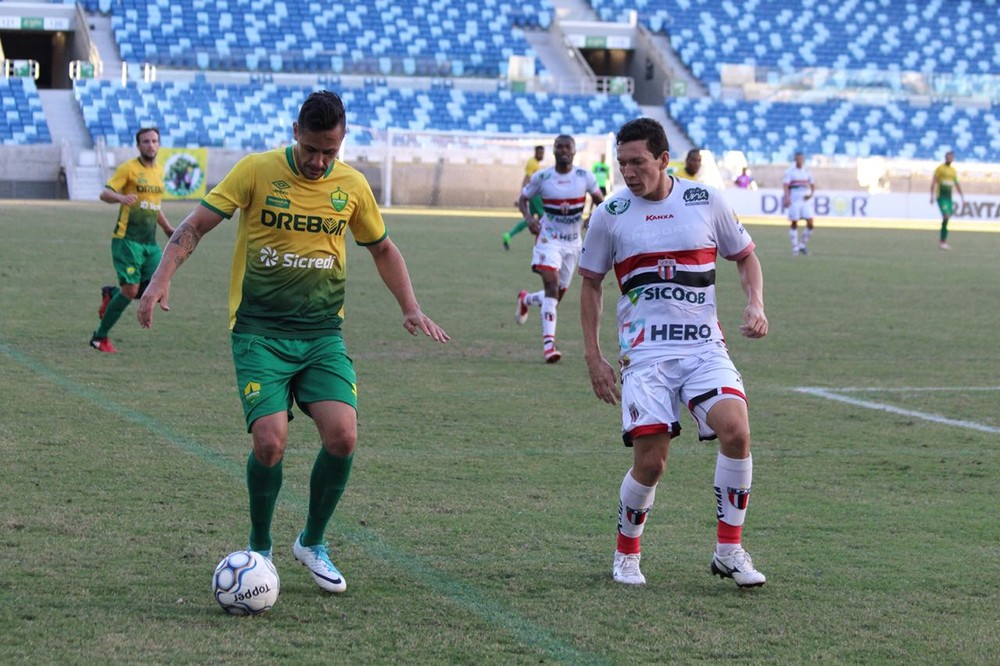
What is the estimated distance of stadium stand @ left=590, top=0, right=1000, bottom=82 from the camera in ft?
181

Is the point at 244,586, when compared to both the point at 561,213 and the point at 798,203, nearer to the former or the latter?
the point at 561,213

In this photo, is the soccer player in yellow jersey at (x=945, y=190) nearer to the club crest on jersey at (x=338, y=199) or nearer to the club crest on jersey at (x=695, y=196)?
the club crest on jersey at (x=695, y=196)

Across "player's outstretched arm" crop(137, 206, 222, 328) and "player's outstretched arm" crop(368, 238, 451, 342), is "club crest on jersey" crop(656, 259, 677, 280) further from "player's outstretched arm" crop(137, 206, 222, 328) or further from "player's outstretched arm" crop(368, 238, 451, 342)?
"player's outstretched arm" crop(137, 206, 222, 328)

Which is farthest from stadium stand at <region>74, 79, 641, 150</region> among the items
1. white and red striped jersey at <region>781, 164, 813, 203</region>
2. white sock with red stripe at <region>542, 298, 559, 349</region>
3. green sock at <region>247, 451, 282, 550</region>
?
green sock at <region>247, 451, 282, 550</region>

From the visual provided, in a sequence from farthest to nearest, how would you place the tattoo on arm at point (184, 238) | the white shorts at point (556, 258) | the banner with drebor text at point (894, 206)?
the banner with drebor text at point (894, 206)
the white shorts at point (556, 258)
the tattoo on arm at point (184, 238)

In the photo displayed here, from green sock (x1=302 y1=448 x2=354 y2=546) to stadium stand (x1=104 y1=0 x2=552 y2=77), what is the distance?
4432cm

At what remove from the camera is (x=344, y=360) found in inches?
220

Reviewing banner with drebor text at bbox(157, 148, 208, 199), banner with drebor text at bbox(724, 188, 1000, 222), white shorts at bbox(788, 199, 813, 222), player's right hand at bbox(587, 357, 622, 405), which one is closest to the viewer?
player's right hand at bbox(587, 357, 622, 405)

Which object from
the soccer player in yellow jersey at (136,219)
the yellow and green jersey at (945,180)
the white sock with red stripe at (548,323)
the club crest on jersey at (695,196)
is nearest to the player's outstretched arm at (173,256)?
the club crest on jersey at (695,196)

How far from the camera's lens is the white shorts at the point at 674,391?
562cm

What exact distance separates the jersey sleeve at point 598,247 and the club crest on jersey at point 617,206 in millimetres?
26

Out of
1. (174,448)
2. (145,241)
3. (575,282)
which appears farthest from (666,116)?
(174,448)

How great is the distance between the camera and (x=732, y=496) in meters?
5.68

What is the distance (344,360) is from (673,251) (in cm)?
138
